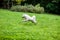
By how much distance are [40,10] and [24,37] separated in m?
10.5

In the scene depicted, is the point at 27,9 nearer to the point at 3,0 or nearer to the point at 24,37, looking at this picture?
the point at 3,0

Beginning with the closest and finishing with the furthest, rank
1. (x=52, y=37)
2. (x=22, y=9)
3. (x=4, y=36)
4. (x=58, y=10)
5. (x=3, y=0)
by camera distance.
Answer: (x=4, y=36) < (x=52, y=37) < (x=22, y=9) < (x=58, y=10) < (x=3, y=0)

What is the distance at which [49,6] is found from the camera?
19.4 metres

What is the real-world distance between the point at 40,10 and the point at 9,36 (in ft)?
34.7

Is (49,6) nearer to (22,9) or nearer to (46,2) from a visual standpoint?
(46,2)

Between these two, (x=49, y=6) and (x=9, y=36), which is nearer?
(x=9, y=36)

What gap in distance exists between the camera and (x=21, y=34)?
804cm

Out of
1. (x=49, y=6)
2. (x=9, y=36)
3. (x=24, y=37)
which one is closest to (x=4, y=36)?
(x=9, y=36)

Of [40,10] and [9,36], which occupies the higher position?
[9,36]

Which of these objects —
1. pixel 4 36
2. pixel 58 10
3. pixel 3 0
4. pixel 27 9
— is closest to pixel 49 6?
pixel 58 10

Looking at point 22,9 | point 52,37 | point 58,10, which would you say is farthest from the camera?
point 58,10

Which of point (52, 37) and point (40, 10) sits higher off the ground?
point (52, 37)

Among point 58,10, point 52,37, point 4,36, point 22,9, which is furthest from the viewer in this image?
point 58,10

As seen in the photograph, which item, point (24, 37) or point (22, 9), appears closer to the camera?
point (24, 37)
